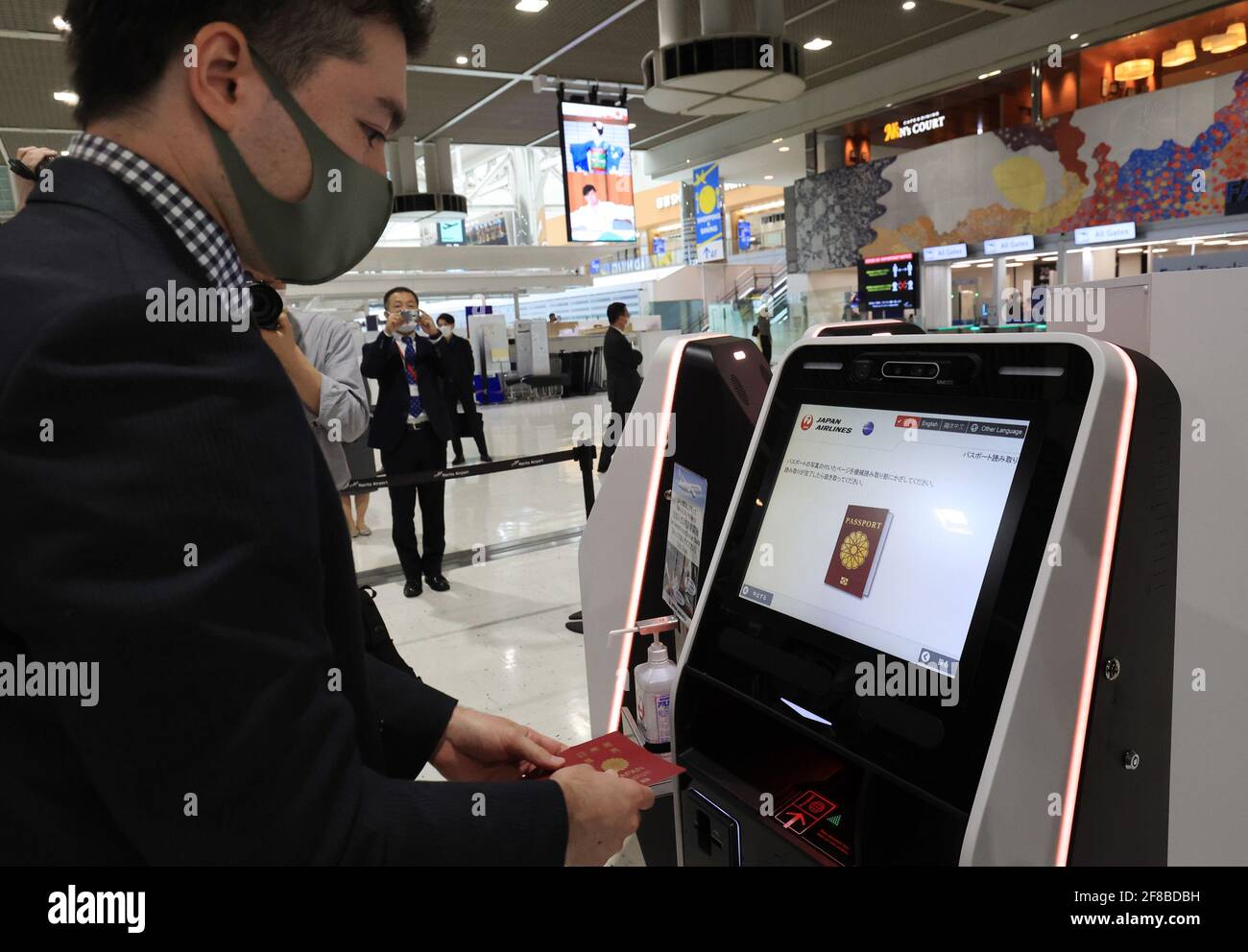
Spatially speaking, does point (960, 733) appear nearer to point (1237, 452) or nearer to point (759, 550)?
point (759, 550)

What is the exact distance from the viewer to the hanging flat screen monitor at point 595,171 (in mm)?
9195

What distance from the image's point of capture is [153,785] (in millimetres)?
581

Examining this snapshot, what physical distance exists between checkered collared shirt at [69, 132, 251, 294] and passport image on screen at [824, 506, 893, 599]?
2.41 ft

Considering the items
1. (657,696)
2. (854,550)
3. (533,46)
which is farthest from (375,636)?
(533,46)

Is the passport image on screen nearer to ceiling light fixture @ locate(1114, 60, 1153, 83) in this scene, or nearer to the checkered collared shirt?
the checkered collared shirt

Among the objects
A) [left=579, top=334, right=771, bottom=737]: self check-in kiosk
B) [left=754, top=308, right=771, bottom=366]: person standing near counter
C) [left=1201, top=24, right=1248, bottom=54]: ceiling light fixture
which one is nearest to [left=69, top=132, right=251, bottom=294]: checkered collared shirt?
[left=579, top=334, right=771, bottom=737]: self check-in kiosk

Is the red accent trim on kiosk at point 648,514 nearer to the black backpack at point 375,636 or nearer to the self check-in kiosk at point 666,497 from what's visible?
the self check-in kiosk at point 666,497

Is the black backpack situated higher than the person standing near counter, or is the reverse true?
the person standing near counter

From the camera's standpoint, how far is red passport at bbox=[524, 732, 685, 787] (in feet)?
3.31

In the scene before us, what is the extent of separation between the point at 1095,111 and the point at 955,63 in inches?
71.4

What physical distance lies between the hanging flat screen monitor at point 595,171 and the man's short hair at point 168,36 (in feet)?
28.5

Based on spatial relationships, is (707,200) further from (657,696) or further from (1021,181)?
(657,696)

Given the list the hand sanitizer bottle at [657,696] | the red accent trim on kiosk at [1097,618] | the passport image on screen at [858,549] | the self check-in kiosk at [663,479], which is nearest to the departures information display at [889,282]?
the self check-in kiosk at [663,479]
